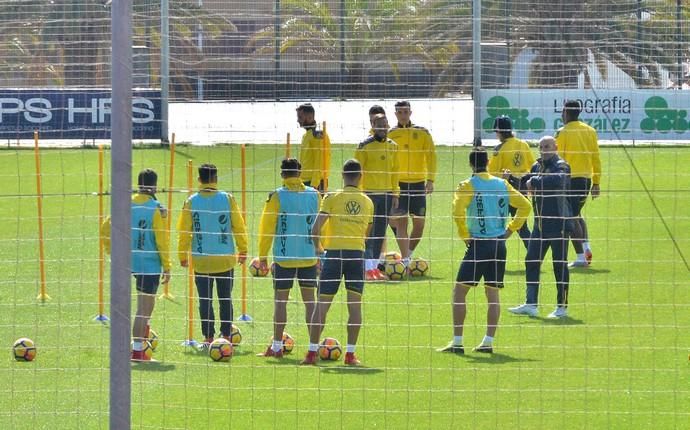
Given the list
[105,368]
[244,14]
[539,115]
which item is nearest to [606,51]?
[244,14]

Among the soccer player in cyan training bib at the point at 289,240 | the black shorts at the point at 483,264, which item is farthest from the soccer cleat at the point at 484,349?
the soccer player in cyan training bib at the point at 289,240

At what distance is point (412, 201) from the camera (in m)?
17.7

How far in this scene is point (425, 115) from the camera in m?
19.7

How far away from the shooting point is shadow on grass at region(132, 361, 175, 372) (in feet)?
40.4

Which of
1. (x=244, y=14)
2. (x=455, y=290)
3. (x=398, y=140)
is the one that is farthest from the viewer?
(x=398, y=140)

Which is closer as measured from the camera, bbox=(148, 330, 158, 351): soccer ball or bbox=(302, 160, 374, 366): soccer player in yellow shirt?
bbox=(302, 160, 374, 366): soccer player in yellow shirt

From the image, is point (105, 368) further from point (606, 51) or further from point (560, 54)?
point (560, 54)

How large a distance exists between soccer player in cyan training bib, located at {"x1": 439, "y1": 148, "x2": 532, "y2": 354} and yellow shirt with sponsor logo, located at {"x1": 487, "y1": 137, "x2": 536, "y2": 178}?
3682 mm

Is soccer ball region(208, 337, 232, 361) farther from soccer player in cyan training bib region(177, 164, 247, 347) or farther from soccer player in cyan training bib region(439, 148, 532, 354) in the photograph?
soccer player in cyan training bib region(439, 148, 532, 354)

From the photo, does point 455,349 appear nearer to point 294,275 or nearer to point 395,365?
point 395,365

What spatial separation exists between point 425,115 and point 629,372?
27.2ft

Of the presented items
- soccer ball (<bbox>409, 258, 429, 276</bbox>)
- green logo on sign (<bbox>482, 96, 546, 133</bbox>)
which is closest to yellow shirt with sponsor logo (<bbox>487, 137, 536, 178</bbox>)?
soccer ball (<bbox>409, 258, 429, 276</bbox>)

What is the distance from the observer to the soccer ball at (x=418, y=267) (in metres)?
17.5

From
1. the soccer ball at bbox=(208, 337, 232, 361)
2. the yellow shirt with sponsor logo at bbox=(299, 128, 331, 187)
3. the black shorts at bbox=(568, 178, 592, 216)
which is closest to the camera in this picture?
the soccer ball at bbox=(208, 337, 232, 361)
